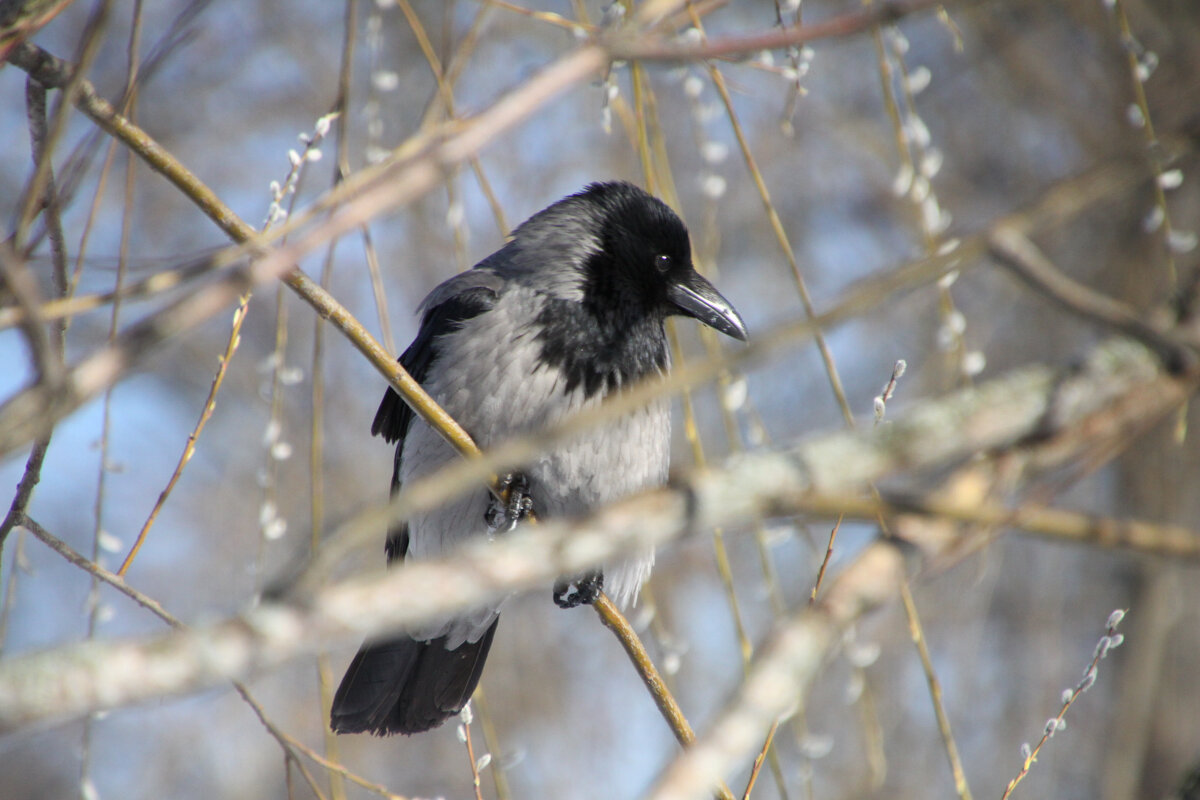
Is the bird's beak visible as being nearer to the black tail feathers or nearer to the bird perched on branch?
the bird perched on branch

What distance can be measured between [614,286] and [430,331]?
2.17 feet

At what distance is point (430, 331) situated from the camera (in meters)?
3.55

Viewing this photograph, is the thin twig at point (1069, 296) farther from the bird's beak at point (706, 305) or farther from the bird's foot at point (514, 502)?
the bird's beak at point (706, 305)

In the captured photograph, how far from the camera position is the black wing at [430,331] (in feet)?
11.0

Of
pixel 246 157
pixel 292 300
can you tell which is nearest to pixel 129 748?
pixel 292 300

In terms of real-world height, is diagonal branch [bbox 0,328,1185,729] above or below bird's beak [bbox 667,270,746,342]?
below

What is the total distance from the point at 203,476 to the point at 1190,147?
873 centimetres

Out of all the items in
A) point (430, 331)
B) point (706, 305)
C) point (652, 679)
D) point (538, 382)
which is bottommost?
point (652, 679)

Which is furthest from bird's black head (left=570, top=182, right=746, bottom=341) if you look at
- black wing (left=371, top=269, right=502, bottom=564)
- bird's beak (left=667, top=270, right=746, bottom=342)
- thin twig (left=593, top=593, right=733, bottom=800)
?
thin twig (left=593, top=593, right=733, bottom=800)

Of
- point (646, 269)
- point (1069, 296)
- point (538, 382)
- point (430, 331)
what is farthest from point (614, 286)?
point (1069, 296)

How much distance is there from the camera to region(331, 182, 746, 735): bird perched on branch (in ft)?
10.3

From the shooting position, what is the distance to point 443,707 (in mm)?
3609

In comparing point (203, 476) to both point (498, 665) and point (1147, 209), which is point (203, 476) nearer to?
point (498, 665)

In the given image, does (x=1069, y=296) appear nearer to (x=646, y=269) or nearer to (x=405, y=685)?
(x=646, y=269)
